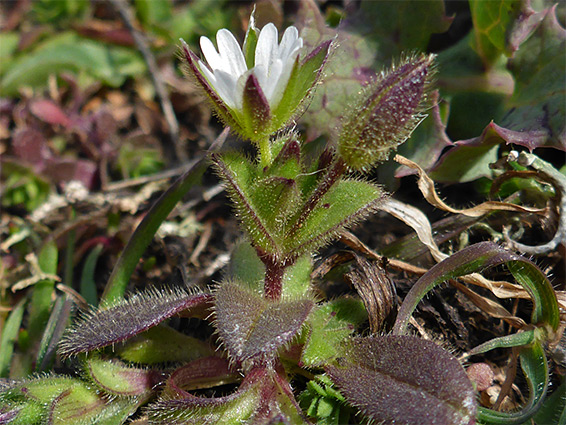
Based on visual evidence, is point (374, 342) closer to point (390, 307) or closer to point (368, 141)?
point (390, 307)

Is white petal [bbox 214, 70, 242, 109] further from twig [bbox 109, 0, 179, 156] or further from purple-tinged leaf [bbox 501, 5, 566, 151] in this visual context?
twig [bbox 109, 0, 179, 156]

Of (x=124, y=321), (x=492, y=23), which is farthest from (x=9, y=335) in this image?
(x=492, y=23)

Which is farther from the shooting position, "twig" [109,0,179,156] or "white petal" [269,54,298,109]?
"twig" [109,0,179,156]

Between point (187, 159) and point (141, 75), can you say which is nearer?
point (187, 159)

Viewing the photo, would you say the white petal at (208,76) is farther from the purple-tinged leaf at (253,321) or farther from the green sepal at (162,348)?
the green sepal at (162,348)

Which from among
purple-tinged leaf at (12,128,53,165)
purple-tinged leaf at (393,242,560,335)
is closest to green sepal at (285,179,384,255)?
purple-tinged leaf at (393,242,560,335)

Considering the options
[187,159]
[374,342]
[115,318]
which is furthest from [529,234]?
[187,159]
